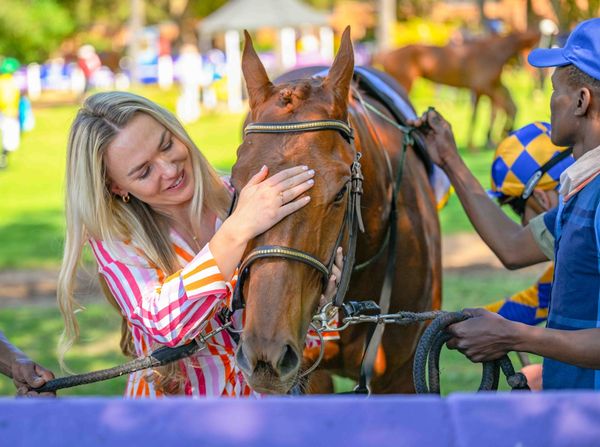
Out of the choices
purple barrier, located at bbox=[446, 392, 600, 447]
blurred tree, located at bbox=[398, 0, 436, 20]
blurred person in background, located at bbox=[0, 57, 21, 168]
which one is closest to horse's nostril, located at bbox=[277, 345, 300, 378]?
purple barrier, located at bbox=[446, 392, 600, 447]

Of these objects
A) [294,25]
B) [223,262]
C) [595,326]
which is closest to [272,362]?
[223,262]

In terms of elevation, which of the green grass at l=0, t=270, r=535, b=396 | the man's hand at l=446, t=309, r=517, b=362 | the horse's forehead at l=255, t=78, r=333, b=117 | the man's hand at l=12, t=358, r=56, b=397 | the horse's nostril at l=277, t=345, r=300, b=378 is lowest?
the green grass at l=0, t=270, r=535, b=396

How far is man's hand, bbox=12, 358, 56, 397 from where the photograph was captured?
2.68 metres

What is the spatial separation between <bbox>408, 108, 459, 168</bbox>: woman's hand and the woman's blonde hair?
0.97 meters

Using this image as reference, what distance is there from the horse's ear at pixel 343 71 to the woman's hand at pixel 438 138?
81 cm

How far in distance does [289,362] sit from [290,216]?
389mm

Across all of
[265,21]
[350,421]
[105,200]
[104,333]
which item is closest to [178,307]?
[105,200]

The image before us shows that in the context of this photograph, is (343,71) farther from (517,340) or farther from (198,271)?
(517,340)

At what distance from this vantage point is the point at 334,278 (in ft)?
8.31

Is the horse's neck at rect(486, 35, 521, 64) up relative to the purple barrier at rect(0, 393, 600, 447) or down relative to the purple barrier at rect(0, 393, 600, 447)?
down

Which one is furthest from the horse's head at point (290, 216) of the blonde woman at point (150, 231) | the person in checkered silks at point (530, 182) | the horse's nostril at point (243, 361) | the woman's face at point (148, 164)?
the person in checkered silks at point (530, 182)

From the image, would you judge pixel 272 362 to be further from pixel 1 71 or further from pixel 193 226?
pixel 1 71

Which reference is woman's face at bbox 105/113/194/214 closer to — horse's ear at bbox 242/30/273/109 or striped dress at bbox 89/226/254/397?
striped dress at bbox 89/226/254/397

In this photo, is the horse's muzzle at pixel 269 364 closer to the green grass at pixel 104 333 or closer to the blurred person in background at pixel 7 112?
the green grass at pixel 104 333
